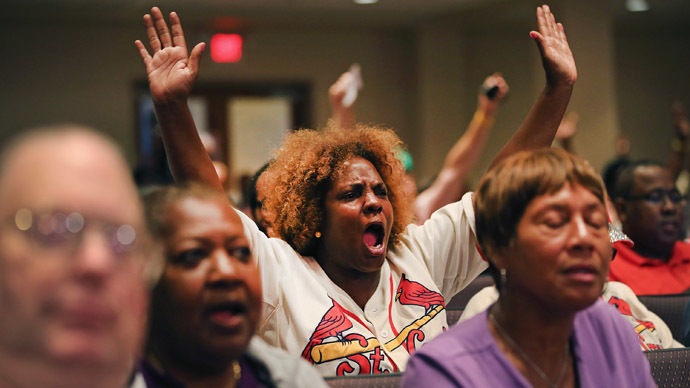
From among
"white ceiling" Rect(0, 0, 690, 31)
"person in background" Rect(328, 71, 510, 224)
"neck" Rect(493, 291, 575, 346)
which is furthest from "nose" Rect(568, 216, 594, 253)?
"white ceiling" Rect(0, 0, 690, 31)

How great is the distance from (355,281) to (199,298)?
0.90 m

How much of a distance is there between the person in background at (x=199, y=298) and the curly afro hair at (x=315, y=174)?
0.82 m

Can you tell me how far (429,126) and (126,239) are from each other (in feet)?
24.3

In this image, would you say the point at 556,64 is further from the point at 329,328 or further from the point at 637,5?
the point at 637,5

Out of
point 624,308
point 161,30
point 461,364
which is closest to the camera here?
point 461,364

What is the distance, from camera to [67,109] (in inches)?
298

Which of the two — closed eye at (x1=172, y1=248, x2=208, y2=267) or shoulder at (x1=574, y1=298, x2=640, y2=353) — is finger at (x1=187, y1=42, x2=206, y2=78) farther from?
shoulder at (x1=574, y1=298, x2=640, y2=353)

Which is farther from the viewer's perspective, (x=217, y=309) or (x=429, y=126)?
(x=429, y=126)

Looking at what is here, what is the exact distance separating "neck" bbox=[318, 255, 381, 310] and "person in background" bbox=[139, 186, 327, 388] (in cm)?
74

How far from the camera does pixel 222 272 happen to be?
109cm

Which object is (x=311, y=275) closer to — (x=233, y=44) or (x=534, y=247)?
(x=534, y=247)

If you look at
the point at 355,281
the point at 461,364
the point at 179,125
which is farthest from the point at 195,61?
the point at 461,364

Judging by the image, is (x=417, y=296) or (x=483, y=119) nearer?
(x=417, y=296)

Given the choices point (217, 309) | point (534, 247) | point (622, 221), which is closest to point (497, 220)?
point (534, 247)
